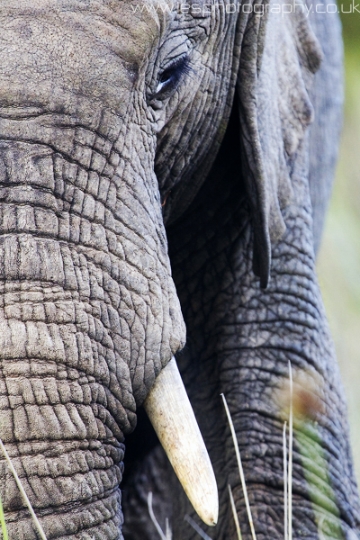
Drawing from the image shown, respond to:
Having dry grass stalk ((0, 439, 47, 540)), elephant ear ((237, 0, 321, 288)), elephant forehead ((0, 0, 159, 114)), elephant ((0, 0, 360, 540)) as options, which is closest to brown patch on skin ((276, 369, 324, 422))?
elephant ((0, 0, 360, 540))

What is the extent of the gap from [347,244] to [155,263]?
3933mm

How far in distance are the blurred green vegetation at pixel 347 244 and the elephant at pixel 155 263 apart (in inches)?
62.1

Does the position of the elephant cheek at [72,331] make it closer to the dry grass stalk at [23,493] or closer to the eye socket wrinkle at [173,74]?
the dry grass stalk at [23,493]

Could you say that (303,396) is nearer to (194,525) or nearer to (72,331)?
(194,525)

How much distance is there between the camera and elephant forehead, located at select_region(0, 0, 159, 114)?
1.84m

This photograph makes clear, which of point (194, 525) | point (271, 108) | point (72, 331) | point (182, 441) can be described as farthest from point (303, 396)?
point (72, 331)

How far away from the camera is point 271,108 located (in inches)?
102

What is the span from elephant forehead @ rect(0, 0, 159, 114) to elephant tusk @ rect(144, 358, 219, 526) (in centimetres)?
51

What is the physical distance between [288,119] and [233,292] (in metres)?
0.47

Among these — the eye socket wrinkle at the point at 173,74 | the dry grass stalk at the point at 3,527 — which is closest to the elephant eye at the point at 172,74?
the eye socket wrinkle at the point at 173,74

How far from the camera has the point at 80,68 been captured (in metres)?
1.88

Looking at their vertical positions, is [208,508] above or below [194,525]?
below

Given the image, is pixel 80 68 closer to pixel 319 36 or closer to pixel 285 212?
pixel 285 212

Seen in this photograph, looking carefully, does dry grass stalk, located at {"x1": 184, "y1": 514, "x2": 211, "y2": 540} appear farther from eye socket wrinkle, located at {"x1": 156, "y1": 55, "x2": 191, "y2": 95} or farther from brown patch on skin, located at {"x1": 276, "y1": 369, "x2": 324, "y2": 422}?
eye socket wrinkle, located at {"x1": 156, "y1": 55, "x2": 191, "y2": 95}
